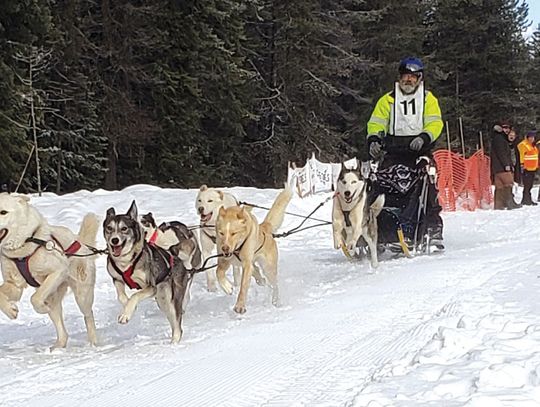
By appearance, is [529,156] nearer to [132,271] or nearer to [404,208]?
[404,208]

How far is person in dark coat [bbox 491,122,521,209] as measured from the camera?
1617 cm

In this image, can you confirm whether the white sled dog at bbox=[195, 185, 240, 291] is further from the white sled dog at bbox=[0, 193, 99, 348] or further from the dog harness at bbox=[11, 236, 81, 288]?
the dog harness at bbox=[11, 236, 81, 288]

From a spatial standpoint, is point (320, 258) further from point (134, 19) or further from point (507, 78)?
point (507, 78)

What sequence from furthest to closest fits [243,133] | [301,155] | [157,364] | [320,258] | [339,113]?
[339,113] → [301,155] → [243,133] → [320,258] → [157,364]

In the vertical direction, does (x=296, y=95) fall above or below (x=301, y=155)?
above

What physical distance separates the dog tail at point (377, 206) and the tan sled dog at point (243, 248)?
211 centimetres

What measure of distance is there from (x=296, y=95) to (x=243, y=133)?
437 centimetres

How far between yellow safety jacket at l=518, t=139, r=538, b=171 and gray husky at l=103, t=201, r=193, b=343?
14.8 meters

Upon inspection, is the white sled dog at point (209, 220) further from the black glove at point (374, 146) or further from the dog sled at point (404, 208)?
the black glove at point (374, 146)

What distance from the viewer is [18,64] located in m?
17.3

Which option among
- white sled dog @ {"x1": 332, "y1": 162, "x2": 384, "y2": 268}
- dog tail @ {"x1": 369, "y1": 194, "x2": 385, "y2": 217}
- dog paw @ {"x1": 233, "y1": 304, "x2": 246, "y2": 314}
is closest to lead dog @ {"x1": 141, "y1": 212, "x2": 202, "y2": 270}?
dog paw @ {"x1": 233, "y1": 304, "x2": 246, "y2": 314}

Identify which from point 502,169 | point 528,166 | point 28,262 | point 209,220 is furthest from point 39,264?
point 528,166

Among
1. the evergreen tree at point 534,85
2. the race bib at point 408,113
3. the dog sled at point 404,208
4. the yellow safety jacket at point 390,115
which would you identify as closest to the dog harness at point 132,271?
the dog sled at point 404,208

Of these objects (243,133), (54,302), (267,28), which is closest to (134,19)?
(243,133)
